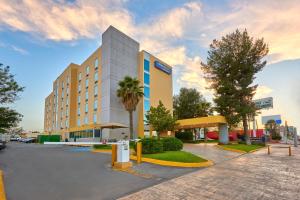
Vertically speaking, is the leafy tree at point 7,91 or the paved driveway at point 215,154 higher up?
the leafy tree at point 7,91

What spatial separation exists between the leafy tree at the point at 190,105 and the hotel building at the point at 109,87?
4.11 meters

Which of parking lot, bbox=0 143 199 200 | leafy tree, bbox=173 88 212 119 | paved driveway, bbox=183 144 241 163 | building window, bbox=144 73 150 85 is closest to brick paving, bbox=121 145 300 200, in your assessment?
parking lot, bbox=0 143 199 200

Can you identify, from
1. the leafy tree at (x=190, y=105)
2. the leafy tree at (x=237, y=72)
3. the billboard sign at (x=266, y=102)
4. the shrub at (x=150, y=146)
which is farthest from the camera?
Result: the billboard sign at (x=266, y=102)

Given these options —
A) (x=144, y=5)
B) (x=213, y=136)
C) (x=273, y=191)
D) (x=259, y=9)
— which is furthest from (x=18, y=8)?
(x=213, y=136)

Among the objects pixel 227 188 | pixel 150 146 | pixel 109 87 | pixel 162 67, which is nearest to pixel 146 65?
pixel 162 67

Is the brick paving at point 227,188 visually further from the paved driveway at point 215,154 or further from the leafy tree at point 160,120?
the leafy tree at point 160,120

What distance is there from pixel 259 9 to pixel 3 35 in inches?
753

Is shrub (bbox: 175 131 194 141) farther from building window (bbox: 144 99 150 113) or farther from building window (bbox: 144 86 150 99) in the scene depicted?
building window (bbox: 144 86 150 99)

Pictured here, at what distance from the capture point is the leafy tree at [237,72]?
30.5 m

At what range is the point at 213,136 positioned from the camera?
62.9m

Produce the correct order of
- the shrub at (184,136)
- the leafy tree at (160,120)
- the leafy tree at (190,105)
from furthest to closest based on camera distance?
1. the leafy tree at (190,105)
2. the shrub at (184,136)
3. the leafy tree at (160,120)

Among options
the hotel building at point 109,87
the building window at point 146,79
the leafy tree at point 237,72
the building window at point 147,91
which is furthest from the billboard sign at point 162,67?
the leafy tree at point 237,72

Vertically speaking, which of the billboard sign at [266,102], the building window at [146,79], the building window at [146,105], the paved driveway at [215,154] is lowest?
the paved driveway at [215,154]

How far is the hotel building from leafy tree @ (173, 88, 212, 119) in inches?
162
